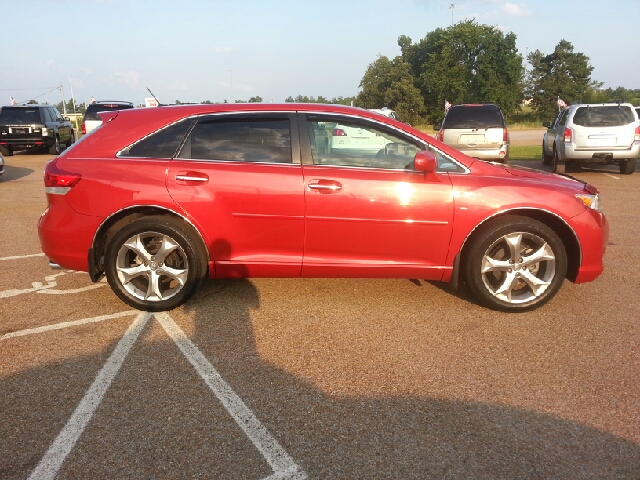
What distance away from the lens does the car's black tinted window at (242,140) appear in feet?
14.5

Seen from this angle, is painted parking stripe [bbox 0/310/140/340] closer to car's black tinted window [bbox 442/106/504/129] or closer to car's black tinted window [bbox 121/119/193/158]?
car's black tinted window [bbox 121/119/193/158]

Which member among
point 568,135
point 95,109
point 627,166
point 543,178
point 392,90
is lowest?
Result: point 627,166

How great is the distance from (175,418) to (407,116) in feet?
243

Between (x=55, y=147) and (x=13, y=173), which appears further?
(x=55, y=147)

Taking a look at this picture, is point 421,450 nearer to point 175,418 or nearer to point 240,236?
point 175,418

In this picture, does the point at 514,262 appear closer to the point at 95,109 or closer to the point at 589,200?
the point at 589,200

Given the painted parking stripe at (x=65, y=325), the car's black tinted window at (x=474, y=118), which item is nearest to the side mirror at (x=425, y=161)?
the painted parking stripe at (x=65, y=325)

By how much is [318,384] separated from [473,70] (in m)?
82.1

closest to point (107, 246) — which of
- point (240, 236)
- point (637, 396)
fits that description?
point (240, 236)

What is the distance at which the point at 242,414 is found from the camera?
298cm

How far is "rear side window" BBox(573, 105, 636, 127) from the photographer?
1316 cm

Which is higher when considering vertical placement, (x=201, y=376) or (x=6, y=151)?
(x=6, y=151)

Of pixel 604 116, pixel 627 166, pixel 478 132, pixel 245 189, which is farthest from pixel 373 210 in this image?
pixel 627 166

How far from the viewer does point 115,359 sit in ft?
12.0
